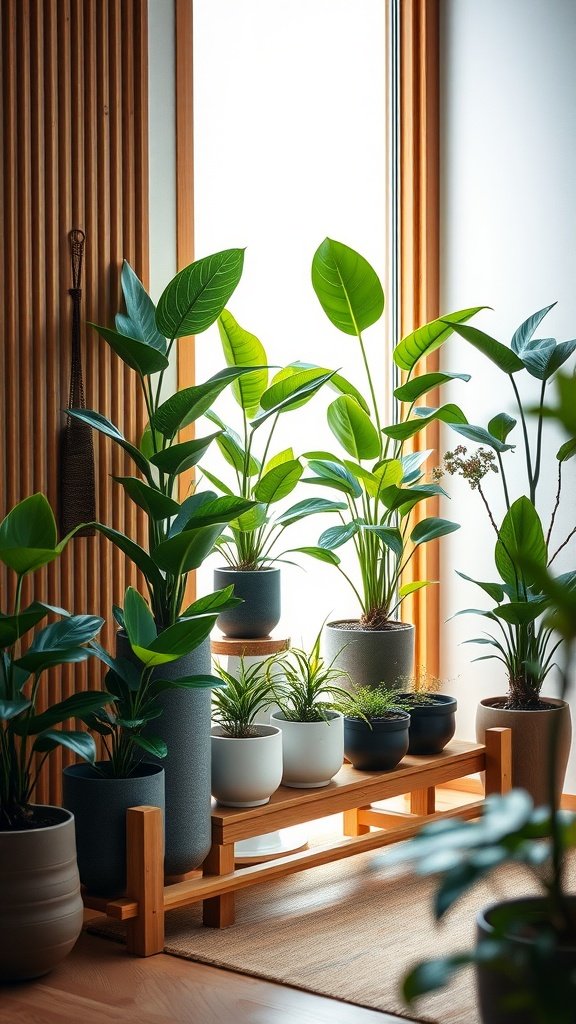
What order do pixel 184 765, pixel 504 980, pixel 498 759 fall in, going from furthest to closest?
pixel 498 759
pixel 184 765
pixel 504 980

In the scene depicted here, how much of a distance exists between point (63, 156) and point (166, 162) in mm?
409

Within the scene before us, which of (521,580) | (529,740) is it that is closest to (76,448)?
(521,580)

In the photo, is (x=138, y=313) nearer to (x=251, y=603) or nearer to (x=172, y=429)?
(x=172, y=429)

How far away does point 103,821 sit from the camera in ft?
8.99

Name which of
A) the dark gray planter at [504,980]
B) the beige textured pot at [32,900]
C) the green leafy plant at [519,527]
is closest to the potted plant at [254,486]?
the green leafy plant at [519,527]

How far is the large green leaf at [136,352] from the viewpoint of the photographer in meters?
2.87

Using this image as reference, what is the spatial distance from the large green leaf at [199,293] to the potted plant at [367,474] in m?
0.63

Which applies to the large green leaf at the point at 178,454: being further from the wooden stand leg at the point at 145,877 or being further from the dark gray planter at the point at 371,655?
the dark gray planter at the point at 371,655

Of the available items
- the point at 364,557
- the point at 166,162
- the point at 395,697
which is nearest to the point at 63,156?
the point at 166,162

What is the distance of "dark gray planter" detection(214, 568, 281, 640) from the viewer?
3.31 m

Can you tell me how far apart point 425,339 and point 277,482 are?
2.49 ft

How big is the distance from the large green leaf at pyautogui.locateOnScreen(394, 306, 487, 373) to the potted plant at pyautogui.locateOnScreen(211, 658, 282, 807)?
43.6 inches

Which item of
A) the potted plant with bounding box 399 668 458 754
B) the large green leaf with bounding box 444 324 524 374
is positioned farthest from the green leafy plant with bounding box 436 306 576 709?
the potted plant with bounding box 399 668 458 754

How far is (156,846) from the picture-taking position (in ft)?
8.98
